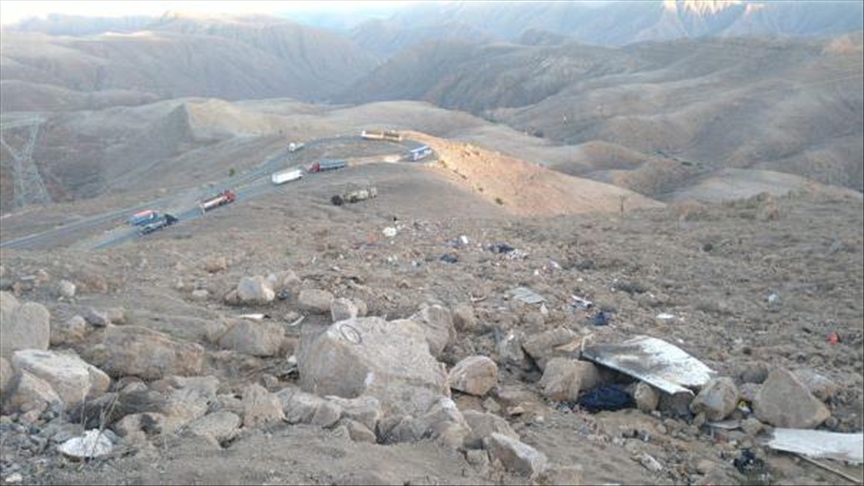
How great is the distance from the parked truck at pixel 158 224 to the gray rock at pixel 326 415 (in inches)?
1028

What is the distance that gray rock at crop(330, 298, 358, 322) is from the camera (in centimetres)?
907

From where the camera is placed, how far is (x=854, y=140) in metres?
68.0

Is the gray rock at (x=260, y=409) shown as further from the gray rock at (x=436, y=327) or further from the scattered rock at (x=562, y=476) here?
the gray rock at (x=436, y=327)

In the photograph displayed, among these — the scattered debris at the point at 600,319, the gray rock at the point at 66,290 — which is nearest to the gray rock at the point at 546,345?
the scattered debris at the point at 600,319

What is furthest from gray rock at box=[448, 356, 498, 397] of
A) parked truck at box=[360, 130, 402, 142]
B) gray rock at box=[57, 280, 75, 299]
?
parked truck at box=[360, 130, 402, 142]

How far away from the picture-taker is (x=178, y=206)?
3550 centimetres

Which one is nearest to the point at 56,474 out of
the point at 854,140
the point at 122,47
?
the point at 854,140

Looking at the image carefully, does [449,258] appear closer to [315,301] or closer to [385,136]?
[315,301]

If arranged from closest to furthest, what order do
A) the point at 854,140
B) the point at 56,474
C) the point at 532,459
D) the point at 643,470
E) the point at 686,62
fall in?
the point at 56,474 → the point at 532,459 → the point at 643,470 → the point at 854,140 → the point at 686,62

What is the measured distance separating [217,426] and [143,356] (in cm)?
244

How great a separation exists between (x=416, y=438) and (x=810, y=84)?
8704 centimetres

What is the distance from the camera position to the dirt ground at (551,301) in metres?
5.20

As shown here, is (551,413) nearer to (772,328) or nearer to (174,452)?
(174,452)

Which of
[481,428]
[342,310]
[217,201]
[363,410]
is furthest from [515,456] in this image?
[217,201]
